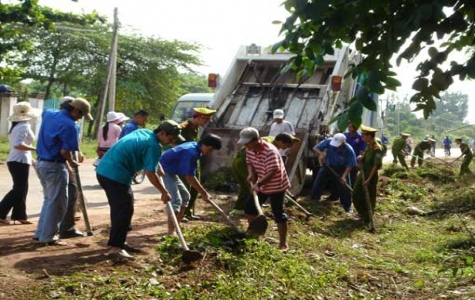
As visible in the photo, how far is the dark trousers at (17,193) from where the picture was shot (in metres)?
6.61

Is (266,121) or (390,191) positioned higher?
(266,121)

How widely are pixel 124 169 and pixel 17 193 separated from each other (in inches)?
83.9

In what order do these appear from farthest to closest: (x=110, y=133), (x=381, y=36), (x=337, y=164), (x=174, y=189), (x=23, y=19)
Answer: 1. (x=23, y=19)
2. (x=337, y=164)
3. (x=110, y=133)
4. (x=174, y=189)
5. (x=381, y=36)

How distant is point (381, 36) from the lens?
3.19 metres

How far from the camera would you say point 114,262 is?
5102mm

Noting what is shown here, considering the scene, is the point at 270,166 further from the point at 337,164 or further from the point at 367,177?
the point at 337,164

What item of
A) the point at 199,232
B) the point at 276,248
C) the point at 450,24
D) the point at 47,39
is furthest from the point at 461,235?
the point at 47,39

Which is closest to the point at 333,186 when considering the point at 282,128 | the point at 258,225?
the point at 282,128

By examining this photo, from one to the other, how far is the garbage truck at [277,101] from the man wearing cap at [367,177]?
1.05m

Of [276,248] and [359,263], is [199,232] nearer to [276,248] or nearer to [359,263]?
[276,248]

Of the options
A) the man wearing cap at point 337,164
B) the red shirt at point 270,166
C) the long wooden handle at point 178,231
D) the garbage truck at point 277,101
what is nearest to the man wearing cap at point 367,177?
the man wearing cap at point 337,164

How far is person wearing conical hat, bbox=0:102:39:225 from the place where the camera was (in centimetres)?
650

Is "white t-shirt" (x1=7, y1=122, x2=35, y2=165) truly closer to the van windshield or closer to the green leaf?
the green leaf

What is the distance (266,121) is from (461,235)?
12.2 feet
